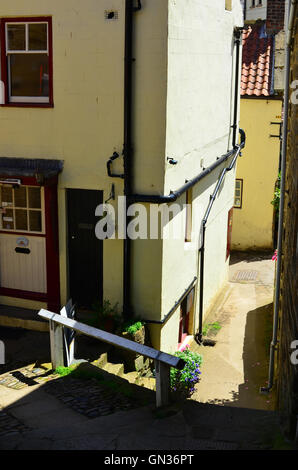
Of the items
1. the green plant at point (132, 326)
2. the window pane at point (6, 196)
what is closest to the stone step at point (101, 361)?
the green plant at point (132, 326)

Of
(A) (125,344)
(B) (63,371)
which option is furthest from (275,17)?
(A) (125,344)

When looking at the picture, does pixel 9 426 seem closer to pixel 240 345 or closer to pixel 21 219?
pixel 21 219

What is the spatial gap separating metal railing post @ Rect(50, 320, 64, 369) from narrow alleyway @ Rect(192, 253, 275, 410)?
352 centimetres

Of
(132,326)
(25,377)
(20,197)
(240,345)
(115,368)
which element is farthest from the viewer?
(240,345)

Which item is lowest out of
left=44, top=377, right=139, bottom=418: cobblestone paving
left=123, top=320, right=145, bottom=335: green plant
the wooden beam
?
left=123, top=320, right=145, bottom=335: green plant

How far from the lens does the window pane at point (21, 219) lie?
1012cm

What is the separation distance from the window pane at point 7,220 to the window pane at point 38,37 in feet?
9.43

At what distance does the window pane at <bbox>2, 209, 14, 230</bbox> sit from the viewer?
10.2 m

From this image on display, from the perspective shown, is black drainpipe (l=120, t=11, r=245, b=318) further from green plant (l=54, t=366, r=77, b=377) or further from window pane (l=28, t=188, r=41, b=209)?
green plant (l=54, t=366, r=77, b=377)

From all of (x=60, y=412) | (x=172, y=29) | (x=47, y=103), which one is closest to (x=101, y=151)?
(x=47, y=103)

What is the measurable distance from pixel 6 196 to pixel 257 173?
12976mm

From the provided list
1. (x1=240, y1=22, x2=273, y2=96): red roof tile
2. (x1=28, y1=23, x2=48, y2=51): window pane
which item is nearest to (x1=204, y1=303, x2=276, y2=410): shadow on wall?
(x1=28, y1=23, x2=48, y2=51): window pane

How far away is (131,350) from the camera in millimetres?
6301
